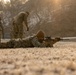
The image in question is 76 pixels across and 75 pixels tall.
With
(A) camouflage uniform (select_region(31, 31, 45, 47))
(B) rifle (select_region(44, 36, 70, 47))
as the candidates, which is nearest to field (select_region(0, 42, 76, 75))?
(A) camouflage uniform (select_region(31, 31, 45, 47))

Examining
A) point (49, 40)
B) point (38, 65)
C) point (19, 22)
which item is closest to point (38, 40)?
point (49, 40)

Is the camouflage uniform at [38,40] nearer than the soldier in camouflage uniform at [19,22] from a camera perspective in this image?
Yes

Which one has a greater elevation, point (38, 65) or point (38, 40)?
point (38, 65)

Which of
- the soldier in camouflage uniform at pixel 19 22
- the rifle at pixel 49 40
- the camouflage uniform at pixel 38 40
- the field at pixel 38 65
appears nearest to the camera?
the field at pixel 38 65

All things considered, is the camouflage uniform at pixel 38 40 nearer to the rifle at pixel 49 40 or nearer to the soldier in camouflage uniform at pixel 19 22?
the rifle at pixel 49 40

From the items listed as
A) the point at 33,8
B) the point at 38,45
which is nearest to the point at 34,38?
the point at 38,45

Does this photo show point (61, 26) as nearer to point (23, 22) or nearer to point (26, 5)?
point (26, 5)

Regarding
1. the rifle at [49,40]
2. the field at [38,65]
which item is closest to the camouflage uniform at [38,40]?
the rifle at [49,40]

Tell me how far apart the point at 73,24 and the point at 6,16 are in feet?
47.1

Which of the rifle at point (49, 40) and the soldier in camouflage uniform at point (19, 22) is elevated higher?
the soldier in camouflage uniform at point (19, 22)

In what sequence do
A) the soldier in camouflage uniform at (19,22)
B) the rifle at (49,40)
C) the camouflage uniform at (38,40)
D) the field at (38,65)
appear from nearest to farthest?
1. the field at (38,65)
2. the camouflage uniform at (38,40)
3. the rifle at (49,40)
4. the soldier in camouflage uniform at (19,22)

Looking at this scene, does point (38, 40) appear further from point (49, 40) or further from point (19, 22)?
point (19, 22)

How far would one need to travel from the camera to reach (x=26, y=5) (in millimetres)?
52844

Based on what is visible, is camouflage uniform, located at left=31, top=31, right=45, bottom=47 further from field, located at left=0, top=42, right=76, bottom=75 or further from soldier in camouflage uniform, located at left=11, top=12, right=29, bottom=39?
field, located at left=0, top=42, right=76, bottom=75
